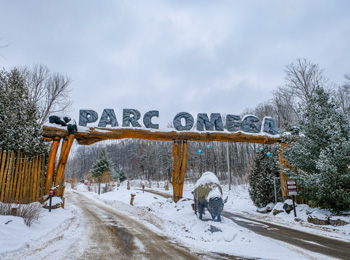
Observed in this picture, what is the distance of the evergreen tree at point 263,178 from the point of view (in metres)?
14.0

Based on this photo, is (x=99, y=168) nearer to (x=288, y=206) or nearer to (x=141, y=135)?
(x=141, y=135)

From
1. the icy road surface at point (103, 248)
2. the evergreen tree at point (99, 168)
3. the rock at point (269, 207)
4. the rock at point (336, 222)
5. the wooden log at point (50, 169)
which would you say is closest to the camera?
the icy road surface at point (103, 248)

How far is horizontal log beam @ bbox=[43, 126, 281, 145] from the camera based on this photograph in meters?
11.8

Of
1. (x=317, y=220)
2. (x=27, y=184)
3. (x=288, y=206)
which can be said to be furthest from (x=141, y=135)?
(x=317, y=220)

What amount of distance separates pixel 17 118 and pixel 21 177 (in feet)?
8.95

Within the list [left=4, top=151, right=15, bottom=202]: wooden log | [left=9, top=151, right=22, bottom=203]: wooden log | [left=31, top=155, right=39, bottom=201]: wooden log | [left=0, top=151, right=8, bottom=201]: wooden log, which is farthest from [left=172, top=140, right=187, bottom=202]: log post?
[left=0, top=151, right=8, bottom=201]: wooden log

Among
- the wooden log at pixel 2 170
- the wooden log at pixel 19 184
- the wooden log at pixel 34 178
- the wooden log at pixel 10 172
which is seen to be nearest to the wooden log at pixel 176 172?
the wooden log at pixel 34 178

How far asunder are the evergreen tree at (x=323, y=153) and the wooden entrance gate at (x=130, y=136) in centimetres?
261

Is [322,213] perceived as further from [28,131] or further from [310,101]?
[28,131]

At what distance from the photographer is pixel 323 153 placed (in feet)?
30.9

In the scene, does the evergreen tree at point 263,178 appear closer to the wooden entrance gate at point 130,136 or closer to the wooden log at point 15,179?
the wooden entrance gate at point 130,136

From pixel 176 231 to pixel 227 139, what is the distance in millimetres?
6929

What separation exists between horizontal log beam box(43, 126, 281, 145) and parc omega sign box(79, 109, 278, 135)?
0.41 metres

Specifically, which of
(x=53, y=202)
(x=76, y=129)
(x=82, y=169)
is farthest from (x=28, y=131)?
(x=82, y=169)
